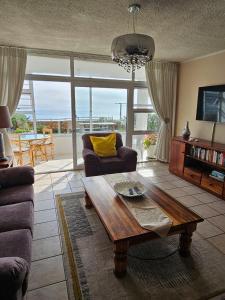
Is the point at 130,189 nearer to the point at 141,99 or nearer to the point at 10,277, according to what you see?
the point at 10,277

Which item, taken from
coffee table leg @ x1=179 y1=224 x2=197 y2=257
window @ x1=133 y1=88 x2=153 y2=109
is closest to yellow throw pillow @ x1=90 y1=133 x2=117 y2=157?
window @ x1=133 y1=88 x2=153 y2=109

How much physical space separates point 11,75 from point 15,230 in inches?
113

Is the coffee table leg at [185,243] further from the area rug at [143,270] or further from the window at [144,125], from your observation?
the window at [144,125]

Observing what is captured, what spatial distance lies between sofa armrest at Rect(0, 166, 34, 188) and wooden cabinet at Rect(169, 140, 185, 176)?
271 cm

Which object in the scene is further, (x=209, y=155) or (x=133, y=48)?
(x=209, y=155)

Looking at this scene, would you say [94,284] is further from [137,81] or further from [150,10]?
[137,81]

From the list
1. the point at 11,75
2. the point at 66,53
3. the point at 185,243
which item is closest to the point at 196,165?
the point at 185,243

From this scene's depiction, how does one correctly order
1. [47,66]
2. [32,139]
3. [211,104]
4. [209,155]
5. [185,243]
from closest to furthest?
1. [185,243]
2. [209,155]
3. [211,104]
4. [47,66]
5. [32,139]

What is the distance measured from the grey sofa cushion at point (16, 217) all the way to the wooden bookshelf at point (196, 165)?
2.66 meters

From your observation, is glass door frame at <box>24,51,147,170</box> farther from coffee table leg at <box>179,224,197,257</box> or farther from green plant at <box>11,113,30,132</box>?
coffee table leg at <box>179,224,197,257</box>

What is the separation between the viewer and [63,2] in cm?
192

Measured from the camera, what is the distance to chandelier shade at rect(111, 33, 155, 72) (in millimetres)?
1668

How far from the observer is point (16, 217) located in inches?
66.2

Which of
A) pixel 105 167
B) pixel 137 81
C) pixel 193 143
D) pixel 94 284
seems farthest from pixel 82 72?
pixel 94 284
